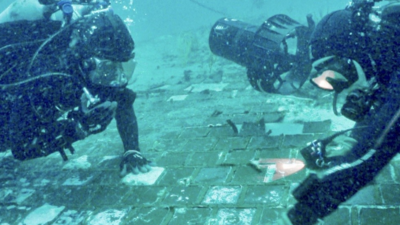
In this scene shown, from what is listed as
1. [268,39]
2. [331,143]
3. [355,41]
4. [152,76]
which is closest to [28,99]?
[331,143]

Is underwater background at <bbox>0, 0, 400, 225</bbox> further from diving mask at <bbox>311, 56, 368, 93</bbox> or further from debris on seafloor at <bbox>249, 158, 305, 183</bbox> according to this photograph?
diving mask at <bbox>311, 56, 368, 93</bbox>

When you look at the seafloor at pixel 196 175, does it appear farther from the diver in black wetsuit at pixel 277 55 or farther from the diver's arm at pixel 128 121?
the diver in black wetsuit at pixel 277 55

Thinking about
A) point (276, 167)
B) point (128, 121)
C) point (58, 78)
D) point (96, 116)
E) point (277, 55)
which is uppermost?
point (58, 78)

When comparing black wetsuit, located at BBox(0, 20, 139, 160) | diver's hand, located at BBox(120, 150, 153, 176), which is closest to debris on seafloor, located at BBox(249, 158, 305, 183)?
diver's hand, located at BBox(120, 150, 153, 176)

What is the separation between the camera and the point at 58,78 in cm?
294

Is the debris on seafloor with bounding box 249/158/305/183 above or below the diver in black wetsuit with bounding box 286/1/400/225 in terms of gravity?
below

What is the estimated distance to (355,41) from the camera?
7.25ft

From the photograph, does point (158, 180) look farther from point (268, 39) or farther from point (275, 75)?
point (268, 39)

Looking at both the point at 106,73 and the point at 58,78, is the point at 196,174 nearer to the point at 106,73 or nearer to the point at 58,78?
the point at 106,73

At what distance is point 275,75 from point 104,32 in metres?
2.28

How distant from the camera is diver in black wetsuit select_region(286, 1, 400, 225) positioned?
69.6 inches

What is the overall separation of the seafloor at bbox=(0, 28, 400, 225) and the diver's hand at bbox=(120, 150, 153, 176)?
9cm

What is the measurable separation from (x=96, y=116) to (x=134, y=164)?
3.76 ft

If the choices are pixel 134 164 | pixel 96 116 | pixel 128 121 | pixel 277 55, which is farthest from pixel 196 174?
pixel 277 55
